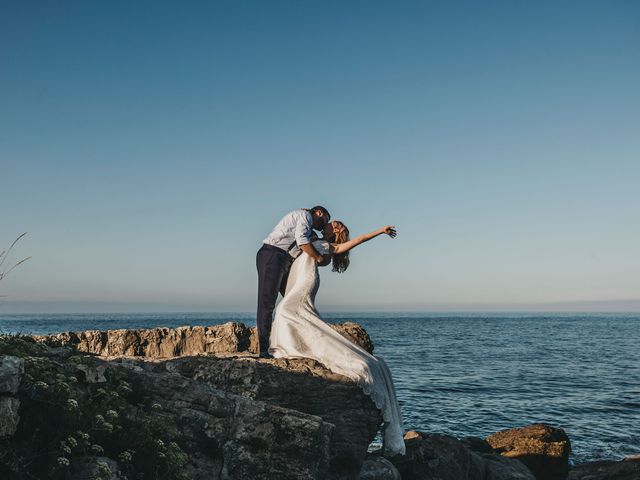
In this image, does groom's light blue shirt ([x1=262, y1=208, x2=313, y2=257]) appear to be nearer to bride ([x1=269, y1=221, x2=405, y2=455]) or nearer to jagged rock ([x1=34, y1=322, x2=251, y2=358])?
bride ([x1=269, y1=221, x2=405, y2=455])

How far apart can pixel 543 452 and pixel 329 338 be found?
998 centimetres

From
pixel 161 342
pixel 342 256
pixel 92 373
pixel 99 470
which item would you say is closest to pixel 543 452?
pixel 342 256

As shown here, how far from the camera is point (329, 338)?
862cm

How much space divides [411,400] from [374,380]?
63.0 ft

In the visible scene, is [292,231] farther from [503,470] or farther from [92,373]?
[503,470]

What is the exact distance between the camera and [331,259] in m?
9.07

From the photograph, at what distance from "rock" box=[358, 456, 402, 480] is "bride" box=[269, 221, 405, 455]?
0.21 m

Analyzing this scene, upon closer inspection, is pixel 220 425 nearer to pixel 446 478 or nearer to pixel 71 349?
pixel 71 349

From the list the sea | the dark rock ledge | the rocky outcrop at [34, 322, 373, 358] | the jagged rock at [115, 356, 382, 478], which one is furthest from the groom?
the sea

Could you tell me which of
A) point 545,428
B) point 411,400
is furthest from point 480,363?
point 545,428

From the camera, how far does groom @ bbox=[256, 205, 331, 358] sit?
8.86m

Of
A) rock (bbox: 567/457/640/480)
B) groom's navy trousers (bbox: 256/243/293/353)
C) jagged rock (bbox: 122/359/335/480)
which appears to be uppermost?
groom's navy trousers (bbox: 256/243/293/353)

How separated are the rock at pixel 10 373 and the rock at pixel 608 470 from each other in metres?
14.3

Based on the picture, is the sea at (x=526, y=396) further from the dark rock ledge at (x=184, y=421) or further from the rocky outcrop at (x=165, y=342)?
the dark rock ledge at (x=184, y=421)
